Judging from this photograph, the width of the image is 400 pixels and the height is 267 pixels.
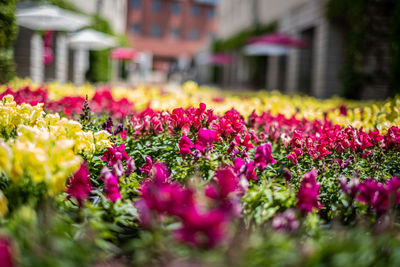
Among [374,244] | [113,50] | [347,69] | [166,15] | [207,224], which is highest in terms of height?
[166,15]

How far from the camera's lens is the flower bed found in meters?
1.33

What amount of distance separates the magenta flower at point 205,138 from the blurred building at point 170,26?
4585 centimetres

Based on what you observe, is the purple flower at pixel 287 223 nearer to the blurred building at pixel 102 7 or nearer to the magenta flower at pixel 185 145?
the magenta flower at pixel 185 145

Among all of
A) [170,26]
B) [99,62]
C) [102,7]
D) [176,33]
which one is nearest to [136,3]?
[170,26]

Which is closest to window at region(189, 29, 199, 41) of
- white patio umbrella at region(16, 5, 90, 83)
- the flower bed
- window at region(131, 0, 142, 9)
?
window at region(131, 0, 142, 9)

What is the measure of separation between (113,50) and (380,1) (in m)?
16.1

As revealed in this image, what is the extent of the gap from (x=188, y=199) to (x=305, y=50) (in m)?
15.5

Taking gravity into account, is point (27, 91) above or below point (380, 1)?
below

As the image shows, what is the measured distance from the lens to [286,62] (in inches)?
711

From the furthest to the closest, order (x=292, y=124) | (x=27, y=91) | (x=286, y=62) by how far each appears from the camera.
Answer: (x=286, y=62) < (x=27, y=91) < (x=292, y=124)

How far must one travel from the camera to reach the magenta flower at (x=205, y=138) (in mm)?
2182

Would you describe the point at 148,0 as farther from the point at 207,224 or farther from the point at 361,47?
the point at 207,224

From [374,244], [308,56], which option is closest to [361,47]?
[308,56]

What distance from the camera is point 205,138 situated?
220 centimetres
